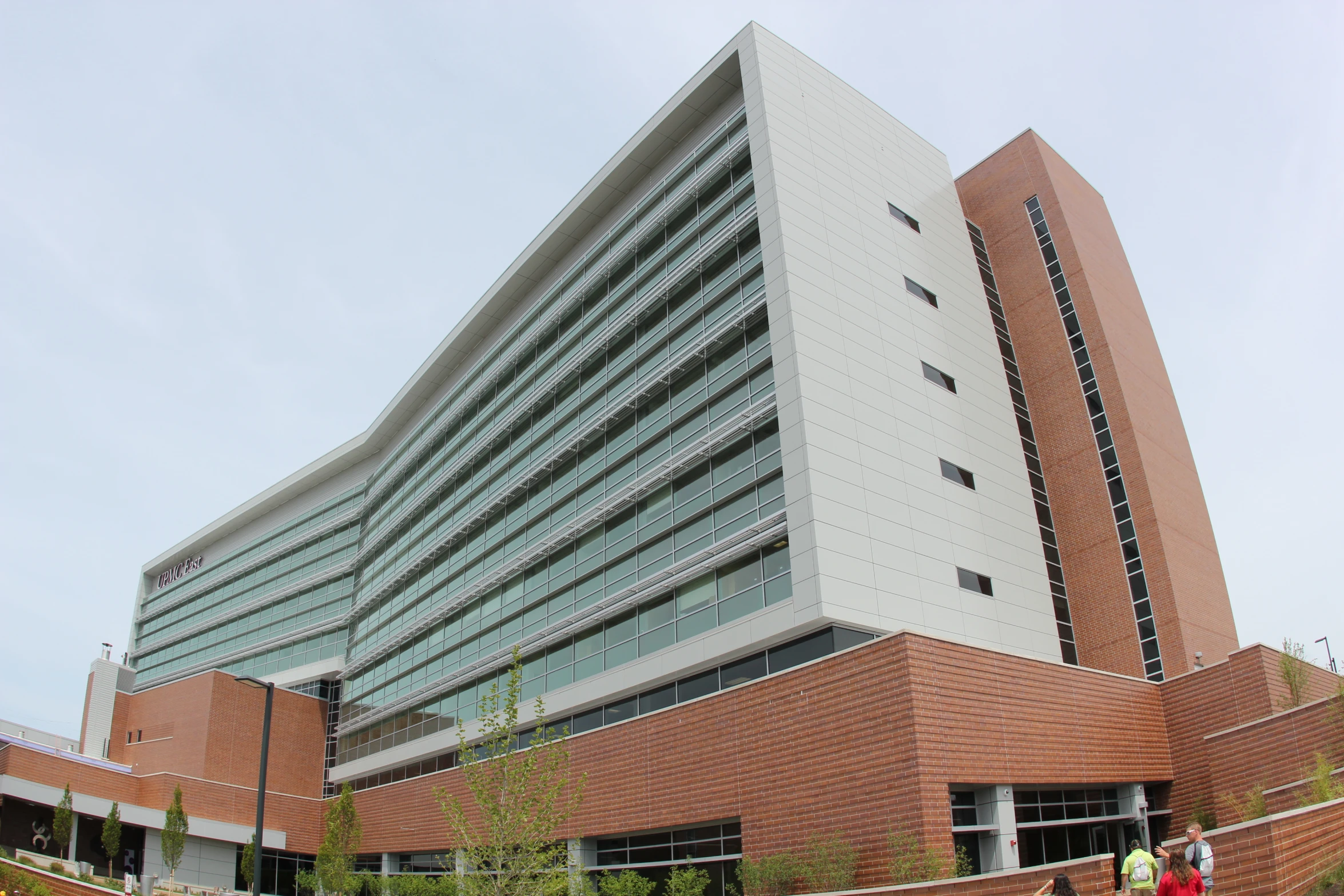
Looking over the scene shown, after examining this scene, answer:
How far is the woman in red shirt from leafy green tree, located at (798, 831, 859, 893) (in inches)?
363

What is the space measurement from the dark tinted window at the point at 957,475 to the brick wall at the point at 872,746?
748 centimetres

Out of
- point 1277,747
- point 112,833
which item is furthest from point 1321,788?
point 112,833

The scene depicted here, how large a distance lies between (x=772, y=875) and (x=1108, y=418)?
76.3 feet

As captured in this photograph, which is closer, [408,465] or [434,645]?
[434,645]

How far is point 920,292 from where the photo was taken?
3512 cm

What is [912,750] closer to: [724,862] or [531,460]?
[724,862]

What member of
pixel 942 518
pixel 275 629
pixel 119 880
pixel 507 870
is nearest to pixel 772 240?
pixel 942 518

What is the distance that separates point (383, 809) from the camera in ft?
145

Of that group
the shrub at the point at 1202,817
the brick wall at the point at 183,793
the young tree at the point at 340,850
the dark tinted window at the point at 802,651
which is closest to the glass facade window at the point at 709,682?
the dark tinted window at the point at 802,651

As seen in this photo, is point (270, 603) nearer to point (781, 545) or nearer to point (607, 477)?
point (607, 477)

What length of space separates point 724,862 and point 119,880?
27332 millimetres

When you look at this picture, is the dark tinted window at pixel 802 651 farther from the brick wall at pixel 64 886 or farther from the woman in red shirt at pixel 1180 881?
the brick wall at pixel 64 886

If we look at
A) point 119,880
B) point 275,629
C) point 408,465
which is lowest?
point 119,880

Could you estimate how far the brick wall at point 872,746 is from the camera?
828 inches
